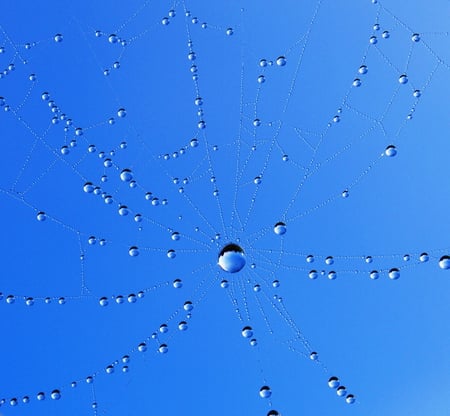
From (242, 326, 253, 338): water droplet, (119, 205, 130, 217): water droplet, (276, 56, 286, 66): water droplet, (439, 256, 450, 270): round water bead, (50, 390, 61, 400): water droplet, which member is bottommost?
(439, 256, 450, 270): round water bead

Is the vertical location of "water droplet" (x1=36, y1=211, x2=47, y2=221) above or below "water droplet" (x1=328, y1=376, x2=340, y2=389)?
above

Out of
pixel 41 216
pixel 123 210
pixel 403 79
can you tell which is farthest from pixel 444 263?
pixel 41 216

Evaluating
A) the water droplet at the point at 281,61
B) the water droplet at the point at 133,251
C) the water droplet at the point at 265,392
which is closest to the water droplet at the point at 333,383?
the water droplet at the point at 265,392

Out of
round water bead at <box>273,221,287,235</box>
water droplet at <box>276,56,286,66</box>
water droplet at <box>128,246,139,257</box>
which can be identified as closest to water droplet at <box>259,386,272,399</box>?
round water bead at <box>273,221,287,235</box>

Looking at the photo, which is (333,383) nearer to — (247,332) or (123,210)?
(247,332)

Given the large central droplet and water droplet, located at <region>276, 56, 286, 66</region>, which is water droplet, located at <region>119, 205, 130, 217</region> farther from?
water droplet, located at <region>276, 56, 286, 66</region>

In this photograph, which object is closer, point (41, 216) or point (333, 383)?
point (333, 383)

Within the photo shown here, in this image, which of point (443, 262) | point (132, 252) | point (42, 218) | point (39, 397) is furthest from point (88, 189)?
point (443, 262)

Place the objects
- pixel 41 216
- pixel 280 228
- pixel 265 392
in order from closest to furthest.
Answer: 1. pixel 265 392
2. pixel 280 228
3. pixel 41 216

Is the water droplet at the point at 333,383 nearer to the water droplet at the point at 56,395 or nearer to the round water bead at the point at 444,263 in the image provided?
the round water bead at the point at 444,263

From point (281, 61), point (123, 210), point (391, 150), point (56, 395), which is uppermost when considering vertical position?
point (281, 61)
